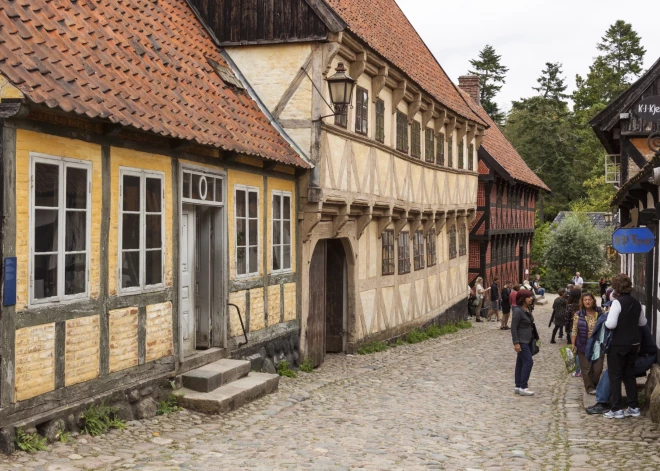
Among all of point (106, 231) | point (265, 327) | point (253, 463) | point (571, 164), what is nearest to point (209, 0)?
point (265, 327)

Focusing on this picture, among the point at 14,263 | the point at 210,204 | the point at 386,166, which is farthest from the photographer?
the point at 386,166

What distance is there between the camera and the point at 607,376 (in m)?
9.66

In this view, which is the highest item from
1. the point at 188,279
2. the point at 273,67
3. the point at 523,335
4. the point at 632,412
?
the point at 273,67

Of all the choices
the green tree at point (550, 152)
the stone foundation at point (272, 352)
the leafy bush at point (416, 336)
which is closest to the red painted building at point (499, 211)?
the leafy bush at point (416, 336)

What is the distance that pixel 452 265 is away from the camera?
25.2 metres

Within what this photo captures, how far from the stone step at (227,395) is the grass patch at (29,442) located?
240 cm

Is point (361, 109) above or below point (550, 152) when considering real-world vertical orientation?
below

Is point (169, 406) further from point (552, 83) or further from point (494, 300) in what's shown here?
point (552, 83)

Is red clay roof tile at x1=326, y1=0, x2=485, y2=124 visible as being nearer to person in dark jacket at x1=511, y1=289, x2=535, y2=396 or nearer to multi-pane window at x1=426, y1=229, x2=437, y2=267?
multi-pane window at x1=426, y1=229, x2=437, y2=267

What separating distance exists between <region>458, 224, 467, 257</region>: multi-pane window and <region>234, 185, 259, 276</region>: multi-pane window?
1528cm

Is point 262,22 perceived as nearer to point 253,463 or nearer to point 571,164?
point 253,463

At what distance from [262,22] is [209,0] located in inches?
39.0

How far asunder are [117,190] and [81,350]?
1656 mm

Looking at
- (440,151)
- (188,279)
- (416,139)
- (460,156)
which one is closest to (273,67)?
(188,279)
